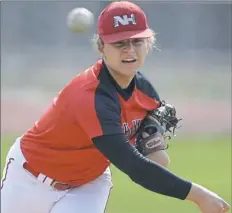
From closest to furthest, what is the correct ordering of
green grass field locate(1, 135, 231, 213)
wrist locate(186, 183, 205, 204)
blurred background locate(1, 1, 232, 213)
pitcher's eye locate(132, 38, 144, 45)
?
wrist locate(186, 183, 205, 204) < pitcher's eye locate(132, 38, 144, 45) < green grass field locate(1, 135, 231, 213) < blurred background locate(1, 1, 232, 213)

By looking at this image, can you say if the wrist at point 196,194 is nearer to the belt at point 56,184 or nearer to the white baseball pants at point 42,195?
the white baseball pants at point 42,195

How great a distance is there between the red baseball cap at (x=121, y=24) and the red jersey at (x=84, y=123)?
0.16 meters

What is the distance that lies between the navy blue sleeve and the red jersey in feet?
0.16

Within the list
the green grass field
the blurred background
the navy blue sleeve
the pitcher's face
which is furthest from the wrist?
the blurred background

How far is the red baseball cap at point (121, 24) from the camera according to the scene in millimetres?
3422

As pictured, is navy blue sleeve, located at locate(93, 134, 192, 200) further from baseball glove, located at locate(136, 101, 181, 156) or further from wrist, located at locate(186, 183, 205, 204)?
baseball glove, located at locate(136, 101, 181, 156)

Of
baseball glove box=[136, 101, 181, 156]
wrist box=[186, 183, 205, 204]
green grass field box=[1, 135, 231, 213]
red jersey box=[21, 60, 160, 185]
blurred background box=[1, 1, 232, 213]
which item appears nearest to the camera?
wrist box=[186, 183, 205, 204]

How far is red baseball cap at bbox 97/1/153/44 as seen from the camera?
342 centimetres

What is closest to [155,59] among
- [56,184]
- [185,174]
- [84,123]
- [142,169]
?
[185,174]

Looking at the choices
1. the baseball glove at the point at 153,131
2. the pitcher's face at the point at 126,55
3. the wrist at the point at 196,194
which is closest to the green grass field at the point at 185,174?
the baseball glove at the point at 153,131

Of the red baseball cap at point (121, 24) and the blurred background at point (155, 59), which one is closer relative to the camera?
the red baseball cap at point (121, 24)

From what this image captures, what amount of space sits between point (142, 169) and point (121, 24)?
63 cm

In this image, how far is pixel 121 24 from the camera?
343 cm

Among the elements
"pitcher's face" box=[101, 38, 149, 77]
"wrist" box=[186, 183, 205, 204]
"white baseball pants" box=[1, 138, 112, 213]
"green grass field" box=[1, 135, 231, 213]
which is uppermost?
"pitcher's face" box=[101, 38, 149, 77]
